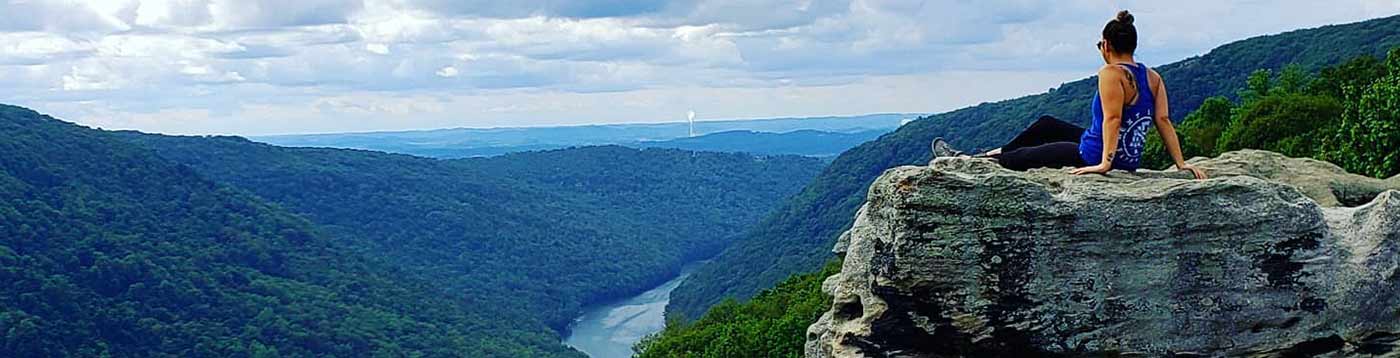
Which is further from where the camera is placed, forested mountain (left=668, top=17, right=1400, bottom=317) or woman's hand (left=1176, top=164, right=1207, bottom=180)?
forested mountain (left=668, top=17, right=1400, bottom=317)

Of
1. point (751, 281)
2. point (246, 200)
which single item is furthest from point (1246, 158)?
point (246, 200)

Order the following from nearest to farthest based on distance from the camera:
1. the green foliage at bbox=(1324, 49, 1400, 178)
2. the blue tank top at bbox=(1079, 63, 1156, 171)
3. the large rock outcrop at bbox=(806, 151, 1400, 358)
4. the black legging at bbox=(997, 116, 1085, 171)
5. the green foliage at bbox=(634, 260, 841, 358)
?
the large rock outcrop at bbox=(806, 151, 1400, 358)
the blue tank top at bbox=(1079, 63, 1156, 171)
the black legging at bbox=(997, 116, 1085, 171)
the green foliage at bbox=(1324, 49, 1400, 178)
the green foliage at bbox=(634, 260, 841, 358)

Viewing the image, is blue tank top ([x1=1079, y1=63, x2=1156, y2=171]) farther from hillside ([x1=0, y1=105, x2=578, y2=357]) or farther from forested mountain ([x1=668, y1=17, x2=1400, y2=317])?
forested mountain ([x1=668, y1=17, x2=1400, y2=317])

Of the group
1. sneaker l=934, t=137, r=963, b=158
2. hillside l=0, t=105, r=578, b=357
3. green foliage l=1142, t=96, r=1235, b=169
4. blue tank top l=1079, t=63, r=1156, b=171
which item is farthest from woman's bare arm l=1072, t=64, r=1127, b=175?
hillside l=0, t=105, r=578, b=357

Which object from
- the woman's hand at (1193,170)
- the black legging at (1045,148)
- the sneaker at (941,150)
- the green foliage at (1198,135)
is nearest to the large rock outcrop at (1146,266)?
the woman's hand at (1193,170)

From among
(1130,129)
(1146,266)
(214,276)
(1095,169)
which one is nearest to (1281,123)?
(1130,129)

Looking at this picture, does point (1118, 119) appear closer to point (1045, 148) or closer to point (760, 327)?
point (1045, 148)
